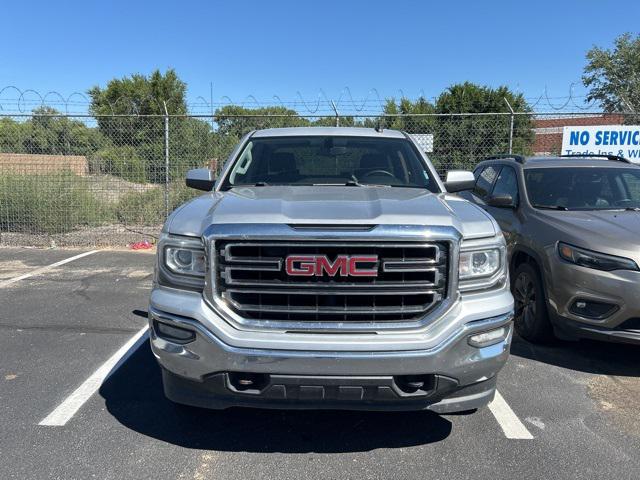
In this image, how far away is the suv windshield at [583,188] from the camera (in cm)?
532

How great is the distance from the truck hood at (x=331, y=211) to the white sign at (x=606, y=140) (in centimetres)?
740

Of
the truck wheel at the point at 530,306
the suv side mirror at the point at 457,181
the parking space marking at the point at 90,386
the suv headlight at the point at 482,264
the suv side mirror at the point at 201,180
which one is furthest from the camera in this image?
the truck wheel at the point at 530,306

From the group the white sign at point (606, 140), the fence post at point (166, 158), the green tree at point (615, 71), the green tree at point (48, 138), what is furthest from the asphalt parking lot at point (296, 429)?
the green tree at point (615, 71)

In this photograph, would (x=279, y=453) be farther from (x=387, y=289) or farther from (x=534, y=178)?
(x=534, y=178)

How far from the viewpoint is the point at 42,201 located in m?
10.4

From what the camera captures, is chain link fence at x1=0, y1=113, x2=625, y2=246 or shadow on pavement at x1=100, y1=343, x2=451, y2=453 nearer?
shadow on pavement at x1=100, y1=343, x2=451, y2=453

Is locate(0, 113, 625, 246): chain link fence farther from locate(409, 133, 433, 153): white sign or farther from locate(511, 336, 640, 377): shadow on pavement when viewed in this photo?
locate(511, 336, 640, 377): shadow on pavement

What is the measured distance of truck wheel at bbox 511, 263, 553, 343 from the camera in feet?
15.5

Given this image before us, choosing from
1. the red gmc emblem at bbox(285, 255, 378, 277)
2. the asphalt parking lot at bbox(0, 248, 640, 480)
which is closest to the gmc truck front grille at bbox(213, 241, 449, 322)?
the red gmc emblem at bbox(285, 255, 378, 277)

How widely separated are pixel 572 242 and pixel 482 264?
1.88 m

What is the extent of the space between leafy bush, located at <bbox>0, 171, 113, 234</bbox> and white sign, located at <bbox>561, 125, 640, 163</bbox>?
366 inches

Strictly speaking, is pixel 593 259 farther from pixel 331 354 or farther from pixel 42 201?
pixel 42 201

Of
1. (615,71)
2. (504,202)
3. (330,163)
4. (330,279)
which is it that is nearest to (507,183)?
(504,202)

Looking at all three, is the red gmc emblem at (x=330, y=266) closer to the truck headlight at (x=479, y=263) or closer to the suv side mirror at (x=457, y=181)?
the truck headlight at (x=479, y=263)
